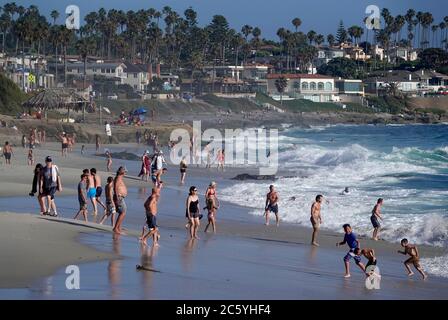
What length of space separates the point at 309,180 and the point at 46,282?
2208 cm

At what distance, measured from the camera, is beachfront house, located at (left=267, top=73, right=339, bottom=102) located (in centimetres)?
13075

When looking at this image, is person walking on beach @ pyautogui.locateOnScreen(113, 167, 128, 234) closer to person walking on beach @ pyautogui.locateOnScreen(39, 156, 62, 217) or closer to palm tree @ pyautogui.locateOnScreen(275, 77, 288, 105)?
person walking on beach @ pyautogui.locateOnScreen(39, 156, 62, 217)

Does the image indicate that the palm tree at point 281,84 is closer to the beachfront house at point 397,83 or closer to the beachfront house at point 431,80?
the beachfront house at point 397,83

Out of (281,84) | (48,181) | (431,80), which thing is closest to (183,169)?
(48,181)

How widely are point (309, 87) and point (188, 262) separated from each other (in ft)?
390

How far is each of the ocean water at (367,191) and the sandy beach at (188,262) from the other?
3.95ft

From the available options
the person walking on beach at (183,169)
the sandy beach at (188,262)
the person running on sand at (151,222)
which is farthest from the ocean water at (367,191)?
the person running on sand at (151,222)

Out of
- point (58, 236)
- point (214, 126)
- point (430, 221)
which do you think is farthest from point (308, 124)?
point (58, 236)

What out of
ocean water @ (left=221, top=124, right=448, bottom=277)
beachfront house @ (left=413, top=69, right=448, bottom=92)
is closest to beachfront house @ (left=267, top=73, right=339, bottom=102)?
beachfront house @ (left=413, top=69, right=448, bottom=92)

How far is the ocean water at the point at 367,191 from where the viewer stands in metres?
20.9

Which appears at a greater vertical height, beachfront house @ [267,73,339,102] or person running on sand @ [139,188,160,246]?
beachfront house @ [267,73,339,102]

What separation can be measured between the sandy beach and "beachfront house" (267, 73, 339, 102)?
109950 millimetres

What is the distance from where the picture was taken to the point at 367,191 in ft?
98.4

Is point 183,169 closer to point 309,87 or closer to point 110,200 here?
point 110,200
